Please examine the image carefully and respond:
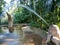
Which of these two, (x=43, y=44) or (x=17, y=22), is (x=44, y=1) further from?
(x=17, y=22)

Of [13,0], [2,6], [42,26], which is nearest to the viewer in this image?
[42,26]

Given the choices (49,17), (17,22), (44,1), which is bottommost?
(17,22)

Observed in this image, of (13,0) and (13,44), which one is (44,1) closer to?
(13,44)

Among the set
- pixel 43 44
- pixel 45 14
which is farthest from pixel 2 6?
pixel 43 44

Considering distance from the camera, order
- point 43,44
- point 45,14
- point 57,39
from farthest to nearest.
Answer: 1. point 45,14
2. point 43,44
3. point 57,39

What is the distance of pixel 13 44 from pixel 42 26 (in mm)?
2093

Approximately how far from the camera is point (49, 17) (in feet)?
28.5

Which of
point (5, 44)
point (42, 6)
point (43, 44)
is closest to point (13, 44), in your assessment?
point (5, 44)

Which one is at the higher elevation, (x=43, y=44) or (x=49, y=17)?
(x=49, y=17)

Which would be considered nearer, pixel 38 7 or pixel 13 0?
pixel 38 7

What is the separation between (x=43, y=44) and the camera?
19.4 ft

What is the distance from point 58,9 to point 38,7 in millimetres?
1846

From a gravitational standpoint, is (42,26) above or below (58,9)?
below

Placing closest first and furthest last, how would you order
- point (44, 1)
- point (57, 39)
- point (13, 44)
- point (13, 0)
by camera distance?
point (57, 39) → point (13, 44) → point (44, 1) → point (13, 0)
